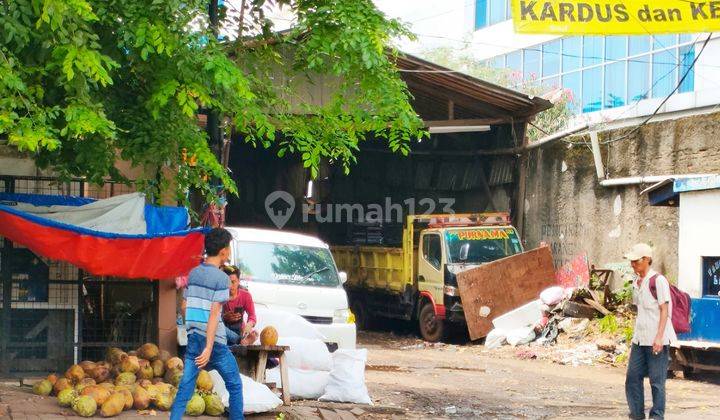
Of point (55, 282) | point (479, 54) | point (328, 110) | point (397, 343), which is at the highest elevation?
point (479, 54)

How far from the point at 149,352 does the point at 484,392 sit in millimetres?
4798

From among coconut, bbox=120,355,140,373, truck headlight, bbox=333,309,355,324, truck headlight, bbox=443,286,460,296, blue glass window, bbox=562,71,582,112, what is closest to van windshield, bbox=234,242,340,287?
truck headlight, bbox=333,309,355,324

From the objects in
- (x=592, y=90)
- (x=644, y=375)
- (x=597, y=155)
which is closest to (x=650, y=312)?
(x=644, y=375)

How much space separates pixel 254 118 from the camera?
10023 mm

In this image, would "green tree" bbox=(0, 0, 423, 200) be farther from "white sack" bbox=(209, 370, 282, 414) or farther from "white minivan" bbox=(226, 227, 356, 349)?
→ "white minivan" bbox=(226, 227, 356, 349)

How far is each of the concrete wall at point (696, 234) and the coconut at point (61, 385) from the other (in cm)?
911

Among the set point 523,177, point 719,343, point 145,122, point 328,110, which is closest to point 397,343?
point 523,177

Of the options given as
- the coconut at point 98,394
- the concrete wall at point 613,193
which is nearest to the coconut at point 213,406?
the coconut at point 98,394

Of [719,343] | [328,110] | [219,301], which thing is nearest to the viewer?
[219,301]

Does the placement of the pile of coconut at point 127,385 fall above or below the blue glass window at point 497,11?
below

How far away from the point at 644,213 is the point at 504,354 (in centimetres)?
376

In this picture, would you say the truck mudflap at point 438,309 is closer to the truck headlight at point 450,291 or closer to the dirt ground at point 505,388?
the truck headlight at point 450,291

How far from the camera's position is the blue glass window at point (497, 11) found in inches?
1441

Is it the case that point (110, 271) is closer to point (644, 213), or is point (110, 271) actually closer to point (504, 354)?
Answer: point (504, 354)
